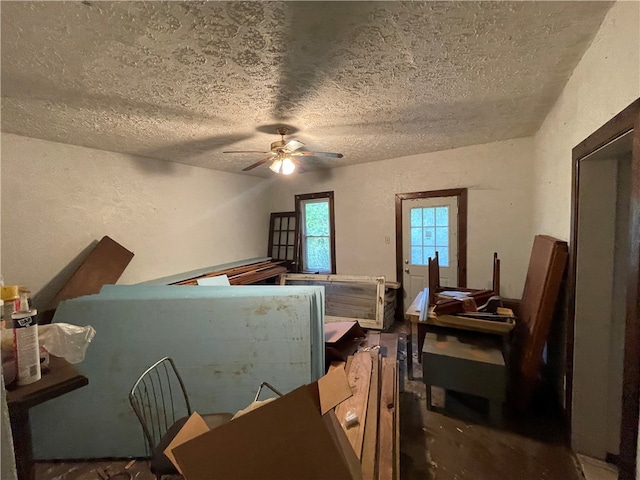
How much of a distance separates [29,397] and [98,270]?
2.37 metres

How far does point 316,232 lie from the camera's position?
16.4ft

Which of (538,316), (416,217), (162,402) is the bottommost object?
(162,402)

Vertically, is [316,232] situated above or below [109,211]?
Result: below

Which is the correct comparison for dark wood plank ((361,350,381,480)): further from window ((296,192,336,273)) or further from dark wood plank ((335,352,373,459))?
window ((296,192,336,273))

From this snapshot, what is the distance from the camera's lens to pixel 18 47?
1.34 m

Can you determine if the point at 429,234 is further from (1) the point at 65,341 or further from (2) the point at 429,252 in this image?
(1) the point at 65,341

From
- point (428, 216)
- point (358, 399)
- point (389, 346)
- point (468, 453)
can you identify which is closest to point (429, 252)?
point (428, 216)

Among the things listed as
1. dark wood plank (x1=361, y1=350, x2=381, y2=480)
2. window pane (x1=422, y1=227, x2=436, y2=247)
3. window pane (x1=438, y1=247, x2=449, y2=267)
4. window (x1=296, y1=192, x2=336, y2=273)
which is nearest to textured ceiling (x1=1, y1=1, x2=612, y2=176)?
window pane (x1=422, y1=227, x2=436, y2=247)

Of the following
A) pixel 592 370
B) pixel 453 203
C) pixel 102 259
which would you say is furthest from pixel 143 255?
pixel 592 370

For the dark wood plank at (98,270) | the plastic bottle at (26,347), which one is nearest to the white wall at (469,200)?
the dark wood plank at (98,270)

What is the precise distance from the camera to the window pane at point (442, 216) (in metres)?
3.76

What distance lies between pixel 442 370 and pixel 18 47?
3.32 meters

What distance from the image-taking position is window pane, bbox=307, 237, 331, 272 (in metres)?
4.91

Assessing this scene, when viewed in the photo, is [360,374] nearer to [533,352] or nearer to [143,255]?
[533,352]
